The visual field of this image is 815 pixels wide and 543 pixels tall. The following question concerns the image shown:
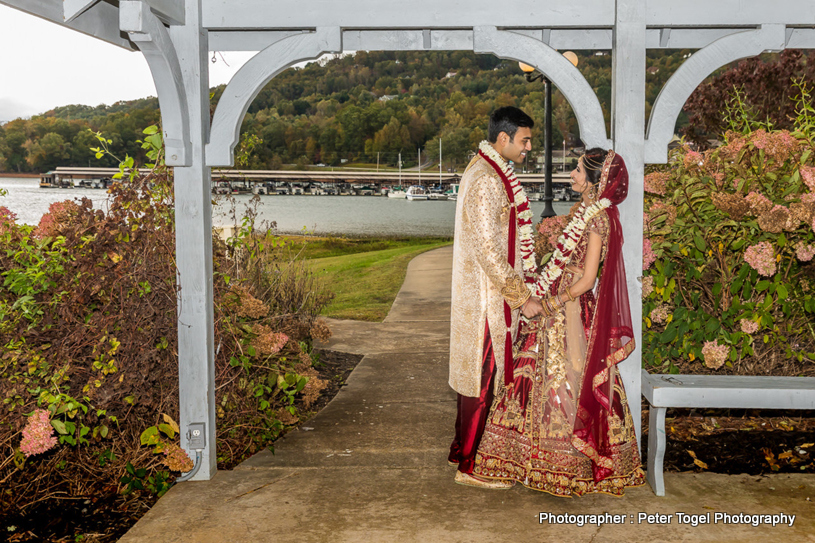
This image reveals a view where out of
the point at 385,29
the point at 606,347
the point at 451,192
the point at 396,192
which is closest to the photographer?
the point at 606,347

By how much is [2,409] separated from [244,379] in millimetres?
1409

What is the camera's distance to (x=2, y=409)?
→ 406 centimetres

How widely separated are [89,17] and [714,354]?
439 cm

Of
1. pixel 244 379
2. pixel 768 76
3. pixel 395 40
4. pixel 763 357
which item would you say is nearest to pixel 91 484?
pixel 244 379

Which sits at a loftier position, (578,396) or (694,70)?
(694,70)

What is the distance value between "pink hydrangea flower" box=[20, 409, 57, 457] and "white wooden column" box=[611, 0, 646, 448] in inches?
124

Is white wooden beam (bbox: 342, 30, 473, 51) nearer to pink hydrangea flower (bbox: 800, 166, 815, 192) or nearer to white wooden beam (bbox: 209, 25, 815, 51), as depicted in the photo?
white wooden beam (bbox: 209, 25, 815, 51)

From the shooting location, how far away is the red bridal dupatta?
11.9 feet

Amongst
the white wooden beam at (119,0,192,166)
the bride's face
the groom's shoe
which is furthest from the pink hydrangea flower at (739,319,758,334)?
the white wooden beam at (119,0,192,166)

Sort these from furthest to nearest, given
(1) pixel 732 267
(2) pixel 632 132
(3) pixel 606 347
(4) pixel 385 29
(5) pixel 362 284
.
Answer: (5) pixel 362 284
(1) pixel 732 267
(4) pixel 385 29
(2) pixel 632 132
(3) pixel 606 347

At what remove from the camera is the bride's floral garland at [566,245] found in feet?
11.8

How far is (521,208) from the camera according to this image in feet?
12.9

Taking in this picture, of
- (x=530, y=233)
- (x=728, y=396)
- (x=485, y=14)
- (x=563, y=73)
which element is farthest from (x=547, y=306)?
(x=485, y=14)

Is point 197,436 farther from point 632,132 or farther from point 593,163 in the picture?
point 632,132
